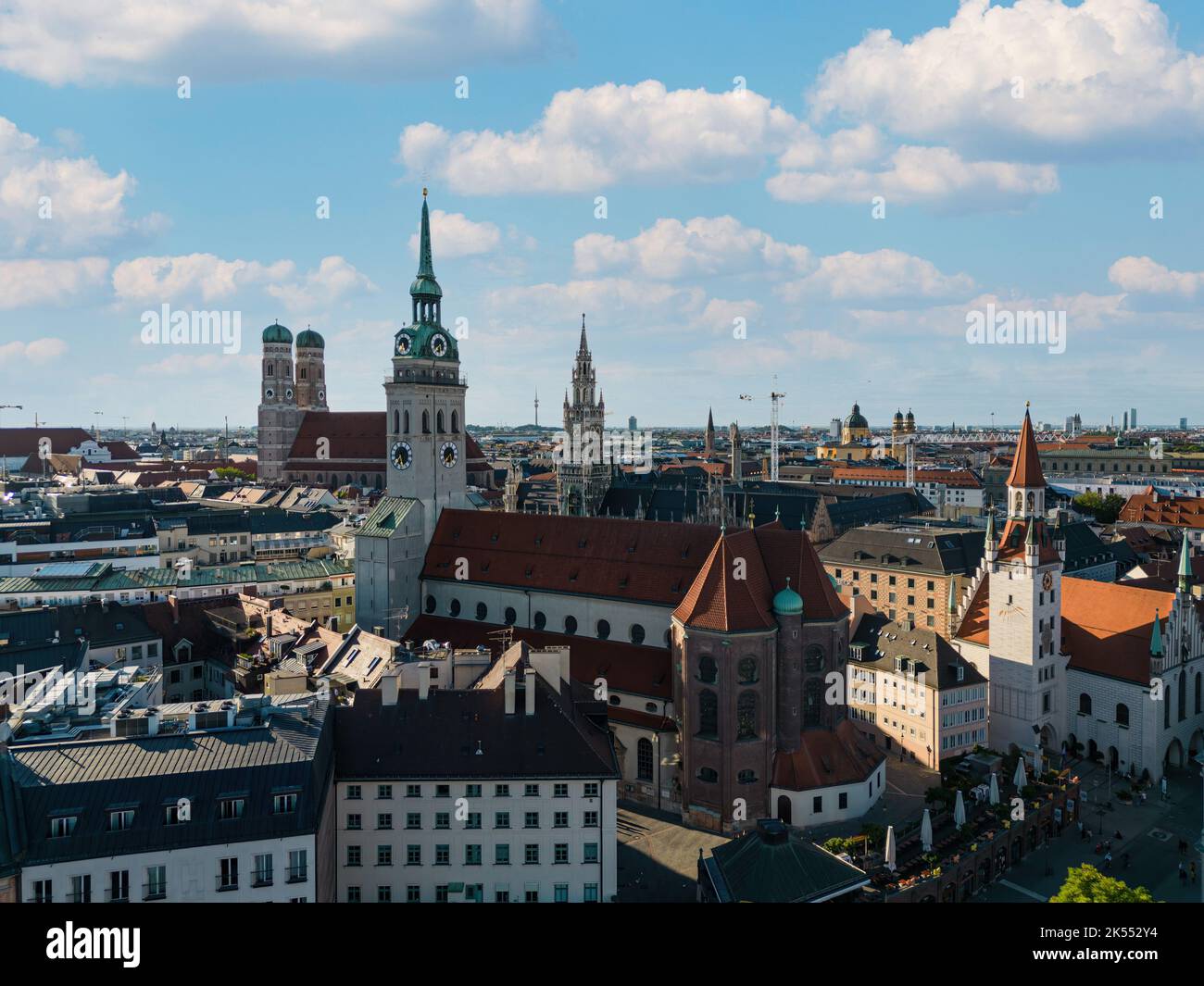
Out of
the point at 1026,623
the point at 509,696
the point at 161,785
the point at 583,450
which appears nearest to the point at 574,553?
the point at 509,696

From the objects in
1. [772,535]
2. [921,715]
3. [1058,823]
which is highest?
[772,535]

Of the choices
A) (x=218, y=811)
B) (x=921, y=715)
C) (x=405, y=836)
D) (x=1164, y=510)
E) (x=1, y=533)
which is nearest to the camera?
(x=218, y=811)

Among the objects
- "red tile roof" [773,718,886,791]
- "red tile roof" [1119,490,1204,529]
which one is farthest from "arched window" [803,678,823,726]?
"red tile roof" [1119,490,1204,529]

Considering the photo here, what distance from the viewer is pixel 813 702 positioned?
2474 inches

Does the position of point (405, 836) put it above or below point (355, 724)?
below

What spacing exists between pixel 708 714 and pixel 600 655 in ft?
40.4

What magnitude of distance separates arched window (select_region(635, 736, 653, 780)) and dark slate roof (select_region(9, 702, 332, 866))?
25.9 m

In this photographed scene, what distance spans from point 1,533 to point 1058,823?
114511 mm

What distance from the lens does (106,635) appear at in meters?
76.2

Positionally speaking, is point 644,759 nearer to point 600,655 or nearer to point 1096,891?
point 600,655

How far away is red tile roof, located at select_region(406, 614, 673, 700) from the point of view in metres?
67.1
